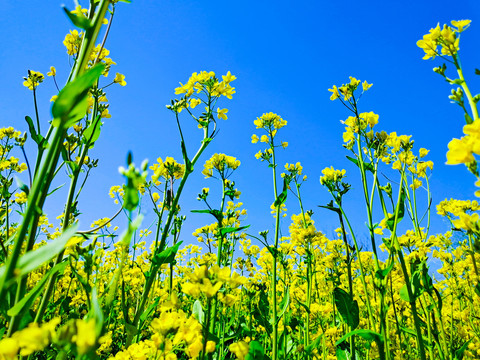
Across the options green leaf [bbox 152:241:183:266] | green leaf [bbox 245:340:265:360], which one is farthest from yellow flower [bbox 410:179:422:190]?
green leaf [bbox 152:241:183:266]

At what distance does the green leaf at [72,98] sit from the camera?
711 millimetres

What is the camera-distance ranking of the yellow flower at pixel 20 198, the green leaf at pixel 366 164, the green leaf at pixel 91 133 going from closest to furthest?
the green leaf at pixel 91 133
the green leaf at pixel 366 164
the yellow flower at pixel 20 198

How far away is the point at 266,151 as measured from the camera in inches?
146

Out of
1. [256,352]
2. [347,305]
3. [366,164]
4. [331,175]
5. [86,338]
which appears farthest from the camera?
[331,175]

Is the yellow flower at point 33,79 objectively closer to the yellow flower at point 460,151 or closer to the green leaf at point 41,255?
the green leaf at point 41,255

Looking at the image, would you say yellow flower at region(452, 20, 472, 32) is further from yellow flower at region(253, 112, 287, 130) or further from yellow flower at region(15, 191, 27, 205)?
yellow flower at region(15, 191, 27, 205)

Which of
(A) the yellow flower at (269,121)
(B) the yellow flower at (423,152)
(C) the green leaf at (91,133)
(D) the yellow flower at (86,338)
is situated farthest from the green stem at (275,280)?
(D) the yellow flower at (86,338)

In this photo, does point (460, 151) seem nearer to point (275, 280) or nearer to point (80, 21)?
point (80, 21)

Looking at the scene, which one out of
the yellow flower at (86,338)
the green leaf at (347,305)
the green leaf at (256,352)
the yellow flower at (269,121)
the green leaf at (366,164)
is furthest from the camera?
the yellow flower at (269,121)

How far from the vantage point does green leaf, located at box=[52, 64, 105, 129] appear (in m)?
0.71

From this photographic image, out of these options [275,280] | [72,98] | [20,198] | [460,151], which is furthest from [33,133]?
[20,198]

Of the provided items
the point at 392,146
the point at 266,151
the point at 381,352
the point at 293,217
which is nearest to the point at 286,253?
the point at 293,217

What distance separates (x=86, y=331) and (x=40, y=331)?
177 mm

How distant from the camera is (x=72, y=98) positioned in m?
0.72
